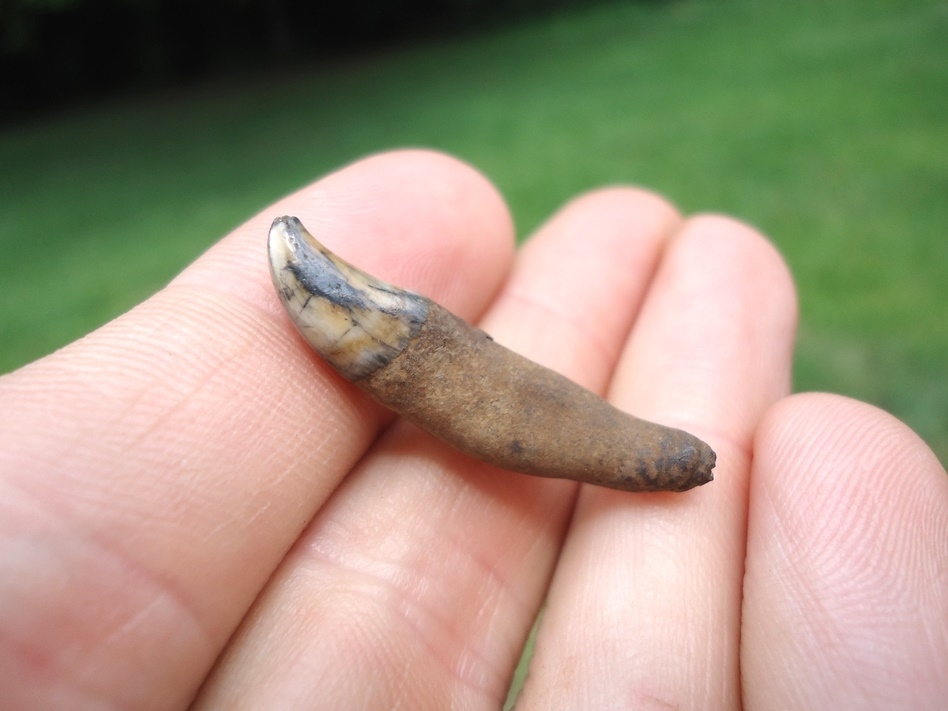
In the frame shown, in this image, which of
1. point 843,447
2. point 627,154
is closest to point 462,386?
point 843,447

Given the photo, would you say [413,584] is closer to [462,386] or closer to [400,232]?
[462,386]

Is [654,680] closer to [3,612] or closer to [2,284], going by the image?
[3,612]

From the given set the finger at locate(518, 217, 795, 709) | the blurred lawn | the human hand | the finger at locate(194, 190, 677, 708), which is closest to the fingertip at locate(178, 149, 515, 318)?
the human hand

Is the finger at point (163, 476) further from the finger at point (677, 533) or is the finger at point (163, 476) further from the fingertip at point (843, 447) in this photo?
the fingertip at point (843, 447)

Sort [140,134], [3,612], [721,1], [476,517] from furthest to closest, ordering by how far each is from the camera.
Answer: [721,1] → [140,134] → [476,517] → [3,612]

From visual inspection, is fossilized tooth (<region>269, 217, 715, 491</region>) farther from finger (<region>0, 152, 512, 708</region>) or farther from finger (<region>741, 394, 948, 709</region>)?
finger (<region>741, 394, 948, 709</region>)

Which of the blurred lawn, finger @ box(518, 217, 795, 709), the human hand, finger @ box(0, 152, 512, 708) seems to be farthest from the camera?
the blurred lawn

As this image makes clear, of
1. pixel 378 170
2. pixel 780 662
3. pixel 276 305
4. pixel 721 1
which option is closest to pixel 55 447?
pixel 276 305
